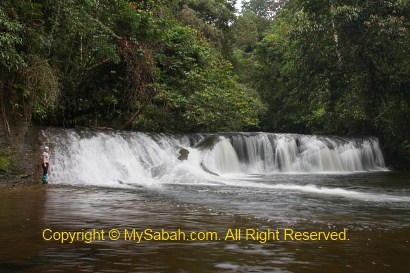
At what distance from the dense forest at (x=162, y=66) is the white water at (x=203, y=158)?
138cm

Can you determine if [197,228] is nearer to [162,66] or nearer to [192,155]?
[192,155]

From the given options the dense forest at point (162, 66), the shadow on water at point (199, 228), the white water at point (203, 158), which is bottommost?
the shadow on water at point (199, 228)

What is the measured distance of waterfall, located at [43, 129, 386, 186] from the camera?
14.2 meters

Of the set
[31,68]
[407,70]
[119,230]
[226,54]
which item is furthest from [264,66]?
[119,230]

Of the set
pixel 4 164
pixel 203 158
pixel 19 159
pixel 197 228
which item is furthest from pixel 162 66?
pixel 197 228

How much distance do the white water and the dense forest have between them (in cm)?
138

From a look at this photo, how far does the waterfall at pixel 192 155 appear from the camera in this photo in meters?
14.2

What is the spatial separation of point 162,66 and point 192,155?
14.6ft

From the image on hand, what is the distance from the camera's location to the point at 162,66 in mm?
19719

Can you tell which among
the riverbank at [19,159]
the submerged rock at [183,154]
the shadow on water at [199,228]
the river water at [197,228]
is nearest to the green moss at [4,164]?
the riverbank at [19,159]

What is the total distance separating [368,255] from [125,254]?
104 inches

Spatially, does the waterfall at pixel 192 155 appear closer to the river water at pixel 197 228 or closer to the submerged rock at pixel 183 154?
the submerged rock at pixel 183 154

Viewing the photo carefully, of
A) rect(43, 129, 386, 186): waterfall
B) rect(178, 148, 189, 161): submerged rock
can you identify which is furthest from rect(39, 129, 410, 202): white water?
rect(178, 148, 189, 161): submerged rock

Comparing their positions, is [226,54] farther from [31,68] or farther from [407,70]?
[31,68]
